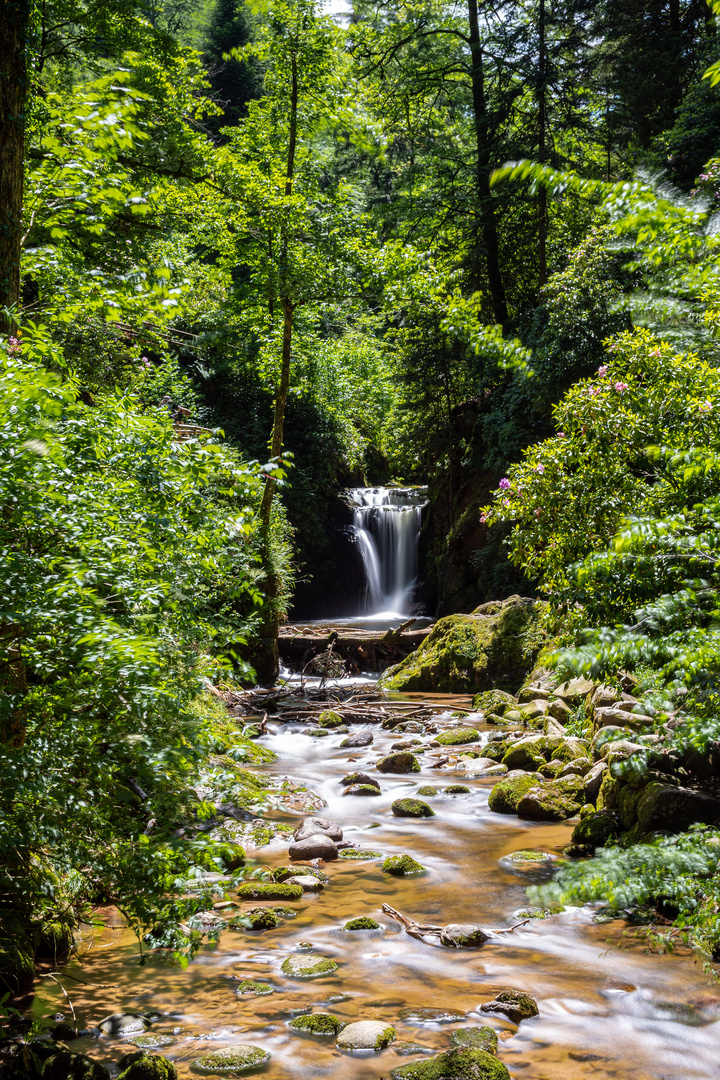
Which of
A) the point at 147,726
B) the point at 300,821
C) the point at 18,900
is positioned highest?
the point at 147,726

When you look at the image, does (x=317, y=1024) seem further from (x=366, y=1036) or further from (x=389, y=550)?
(x=389, y=550)

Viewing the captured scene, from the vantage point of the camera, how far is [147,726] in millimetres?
2805

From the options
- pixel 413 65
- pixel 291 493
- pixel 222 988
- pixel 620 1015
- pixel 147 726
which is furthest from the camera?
pixel 291 493

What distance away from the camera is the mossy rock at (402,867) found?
243 inches

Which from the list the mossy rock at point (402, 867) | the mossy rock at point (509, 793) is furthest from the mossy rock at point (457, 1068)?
the mossy rock at point (509, 793)

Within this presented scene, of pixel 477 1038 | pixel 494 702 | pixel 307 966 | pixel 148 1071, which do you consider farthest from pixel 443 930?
pixel 494 702

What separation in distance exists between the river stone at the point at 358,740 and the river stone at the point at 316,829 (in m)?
3.33

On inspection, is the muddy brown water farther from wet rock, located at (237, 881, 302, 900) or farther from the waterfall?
the waterfall

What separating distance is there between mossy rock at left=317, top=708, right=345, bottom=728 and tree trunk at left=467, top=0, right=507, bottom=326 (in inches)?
446

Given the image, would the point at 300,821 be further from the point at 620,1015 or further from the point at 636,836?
the point at 620,1015

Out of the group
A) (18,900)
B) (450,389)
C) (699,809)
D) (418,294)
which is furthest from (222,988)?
(450,389)

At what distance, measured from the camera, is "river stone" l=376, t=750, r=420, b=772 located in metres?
9.13

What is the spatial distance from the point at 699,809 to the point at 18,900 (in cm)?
441

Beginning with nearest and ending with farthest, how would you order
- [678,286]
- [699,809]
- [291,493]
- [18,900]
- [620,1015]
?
[18,900], [678,286], [620,1015], [699,809], [291,493]
